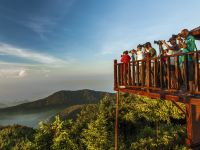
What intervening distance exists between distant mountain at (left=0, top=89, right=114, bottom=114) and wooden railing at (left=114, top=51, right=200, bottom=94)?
340ft

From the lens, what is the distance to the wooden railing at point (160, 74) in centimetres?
751

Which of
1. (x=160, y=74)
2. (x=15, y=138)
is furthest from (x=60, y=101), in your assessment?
(x=160, y=74)

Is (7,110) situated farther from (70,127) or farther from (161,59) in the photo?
(161,59)

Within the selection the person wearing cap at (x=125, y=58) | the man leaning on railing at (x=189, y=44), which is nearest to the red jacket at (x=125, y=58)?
the person wearing cap at (x=125, y=58)

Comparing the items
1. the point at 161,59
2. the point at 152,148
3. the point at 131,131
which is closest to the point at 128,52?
the point at 161,59

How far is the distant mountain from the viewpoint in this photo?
402ft

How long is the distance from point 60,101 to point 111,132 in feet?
369

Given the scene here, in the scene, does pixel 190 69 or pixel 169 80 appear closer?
pixel 190 69

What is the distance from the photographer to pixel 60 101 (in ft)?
429

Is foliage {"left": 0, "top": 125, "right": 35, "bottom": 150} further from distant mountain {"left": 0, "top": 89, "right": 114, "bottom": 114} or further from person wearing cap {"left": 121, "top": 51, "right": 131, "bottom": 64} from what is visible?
distant mountain {"left": 0, "top": 89, "right": 114, "bottom": 114}

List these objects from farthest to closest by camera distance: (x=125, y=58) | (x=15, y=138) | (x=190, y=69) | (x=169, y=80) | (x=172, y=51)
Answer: (x=15, y=138) → (x=125, y=58) → (x=172, y=51) → (x=169, y=80) → (x=190, y=69)

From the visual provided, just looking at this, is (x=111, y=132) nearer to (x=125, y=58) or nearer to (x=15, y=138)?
(x=15, y=138)

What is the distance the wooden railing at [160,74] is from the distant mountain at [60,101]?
4082 inches

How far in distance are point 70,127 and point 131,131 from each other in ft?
19.3
